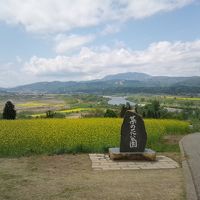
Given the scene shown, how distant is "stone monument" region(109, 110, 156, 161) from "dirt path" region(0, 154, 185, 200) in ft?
4.54

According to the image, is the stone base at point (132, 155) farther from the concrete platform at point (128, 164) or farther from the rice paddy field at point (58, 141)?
the rice paddy field at point (58, 141)

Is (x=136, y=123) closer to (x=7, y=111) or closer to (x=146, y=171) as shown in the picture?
(x=146, y=171)

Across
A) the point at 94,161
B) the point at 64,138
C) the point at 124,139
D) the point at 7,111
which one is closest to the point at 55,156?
the point at 94,161

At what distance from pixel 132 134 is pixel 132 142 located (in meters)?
0.28

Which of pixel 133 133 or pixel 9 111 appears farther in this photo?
pixel 9 111

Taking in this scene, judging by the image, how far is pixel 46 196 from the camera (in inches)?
272

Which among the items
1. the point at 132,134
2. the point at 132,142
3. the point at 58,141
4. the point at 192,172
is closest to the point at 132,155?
the point at 132,142

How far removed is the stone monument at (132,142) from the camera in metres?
11.7

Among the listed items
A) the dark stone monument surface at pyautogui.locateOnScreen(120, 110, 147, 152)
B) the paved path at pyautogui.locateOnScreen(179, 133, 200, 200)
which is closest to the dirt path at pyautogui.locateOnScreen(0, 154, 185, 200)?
the paved path at pyautogui.locateOnScreen(179, 133, 200, 200)

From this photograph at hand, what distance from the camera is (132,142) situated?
1204cm

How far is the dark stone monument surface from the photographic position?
39.4ft

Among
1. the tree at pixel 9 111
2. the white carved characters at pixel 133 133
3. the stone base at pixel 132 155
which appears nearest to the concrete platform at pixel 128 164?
the stone base at pixel 132 155

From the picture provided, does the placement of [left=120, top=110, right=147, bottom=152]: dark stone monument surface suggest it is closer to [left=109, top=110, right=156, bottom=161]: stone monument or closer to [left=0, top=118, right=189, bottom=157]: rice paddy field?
[left=109, top=110, right=156, bottom=161]: stone monument

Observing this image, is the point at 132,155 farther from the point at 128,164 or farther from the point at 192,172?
the point at 192,172
